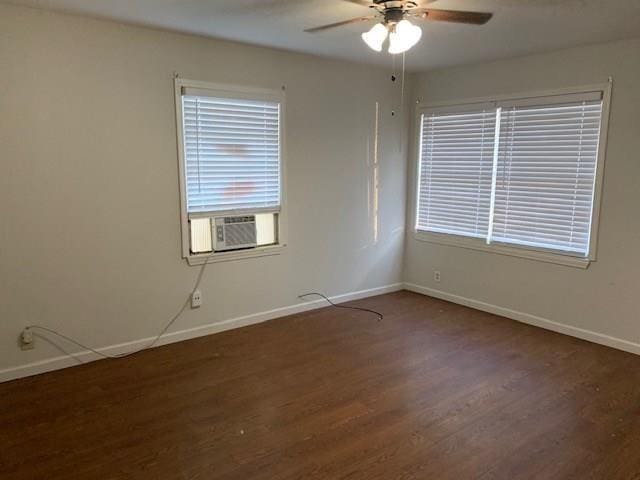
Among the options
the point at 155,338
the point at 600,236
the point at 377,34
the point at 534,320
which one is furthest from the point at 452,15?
the point at 155,338

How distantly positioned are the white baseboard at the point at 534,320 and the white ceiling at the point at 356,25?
2.30m

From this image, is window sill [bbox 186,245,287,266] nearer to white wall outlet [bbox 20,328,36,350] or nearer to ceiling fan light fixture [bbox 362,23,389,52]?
white wall outlet [bbox 20,328,36,350]

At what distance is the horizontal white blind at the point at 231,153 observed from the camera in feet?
12.3

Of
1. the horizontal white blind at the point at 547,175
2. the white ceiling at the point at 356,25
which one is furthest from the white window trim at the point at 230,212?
the horizontal white blind at the point at 547,175

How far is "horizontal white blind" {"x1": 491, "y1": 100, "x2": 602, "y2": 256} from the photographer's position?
3.85 meters

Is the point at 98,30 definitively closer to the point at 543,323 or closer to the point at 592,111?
the point at 592,111

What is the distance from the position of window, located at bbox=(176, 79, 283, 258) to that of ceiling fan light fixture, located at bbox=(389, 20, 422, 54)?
1.75m

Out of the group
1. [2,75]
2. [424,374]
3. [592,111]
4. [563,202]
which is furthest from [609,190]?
[2,75]

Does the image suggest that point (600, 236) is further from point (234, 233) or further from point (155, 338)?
point (155, 338)

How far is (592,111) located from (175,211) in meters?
3.40

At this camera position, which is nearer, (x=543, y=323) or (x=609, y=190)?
(x=609, y=190)

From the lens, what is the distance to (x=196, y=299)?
3.92 m

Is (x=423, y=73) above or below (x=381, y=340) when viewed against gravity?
above

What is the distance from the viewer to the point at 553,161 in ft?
13.3
